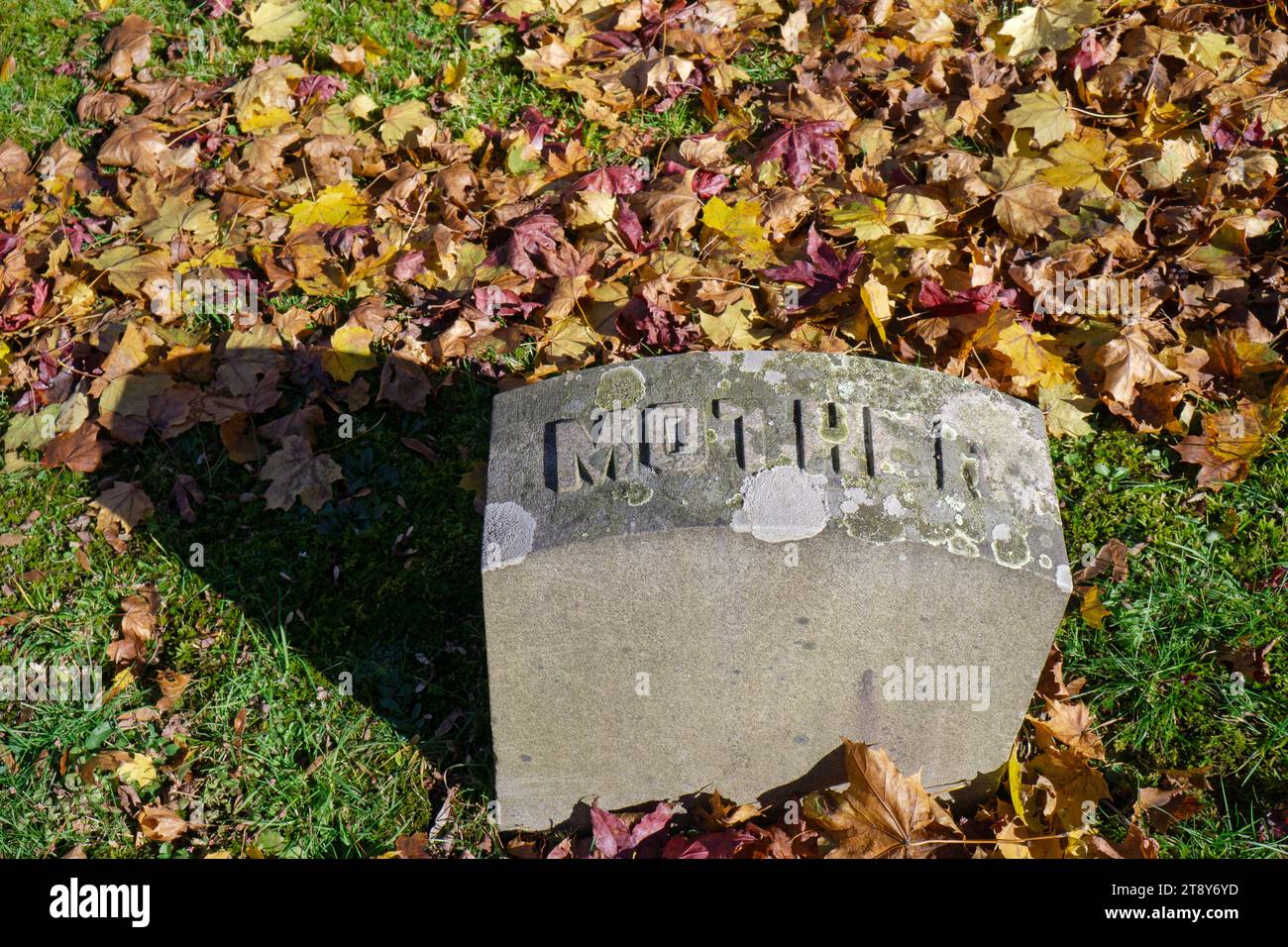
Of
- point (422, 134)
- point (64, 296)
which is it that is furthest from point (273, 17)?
point (64, 296)

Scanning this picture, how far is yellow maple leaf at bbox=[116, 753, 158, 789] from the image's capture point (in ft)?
9.73

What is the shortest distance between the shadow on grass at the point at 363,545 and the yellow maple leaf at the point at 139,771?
12.1 inches

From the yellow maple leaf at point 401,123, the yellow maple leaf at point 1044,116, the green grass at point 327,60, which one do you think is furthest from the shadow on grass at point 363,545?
the yellow maple leaf at point 1044,116

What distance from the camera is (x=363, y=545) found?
3.39 meters

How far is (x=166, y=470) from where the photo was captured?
11.9 feet

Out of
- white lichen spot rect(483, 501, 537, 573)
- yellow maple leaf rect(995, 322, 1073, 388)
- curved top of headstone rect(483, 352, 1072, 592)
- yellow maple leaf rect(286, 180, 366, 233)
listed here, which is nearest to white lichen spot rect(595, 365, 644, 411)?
curved top of headstone rect(483, 352, 1072, 592)

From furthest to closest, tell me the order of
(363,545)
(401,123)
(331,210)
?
1. (401,123)
2. (331,210)
3. (363,545)

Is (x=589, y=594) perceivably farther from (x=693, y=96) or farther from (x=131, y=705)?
(x=693, y=96)

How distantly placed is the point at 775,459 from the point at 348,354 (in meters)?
1.94

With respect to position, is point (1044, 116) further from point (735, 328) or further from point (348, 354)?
point (348, 354)

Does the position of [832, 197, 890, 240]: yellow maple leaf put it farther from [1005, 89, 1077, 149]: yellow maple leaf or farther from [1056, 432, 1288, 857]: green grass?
[1056, 432, 1288, 857]: green grass

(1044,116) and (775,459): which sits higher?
(1044,116)

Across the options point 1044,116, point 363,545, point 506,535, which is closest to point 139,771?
point 363,545

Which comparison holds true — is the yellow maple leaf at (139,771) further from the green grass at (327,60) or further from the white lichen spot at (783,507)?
the green grass at (327,60)
